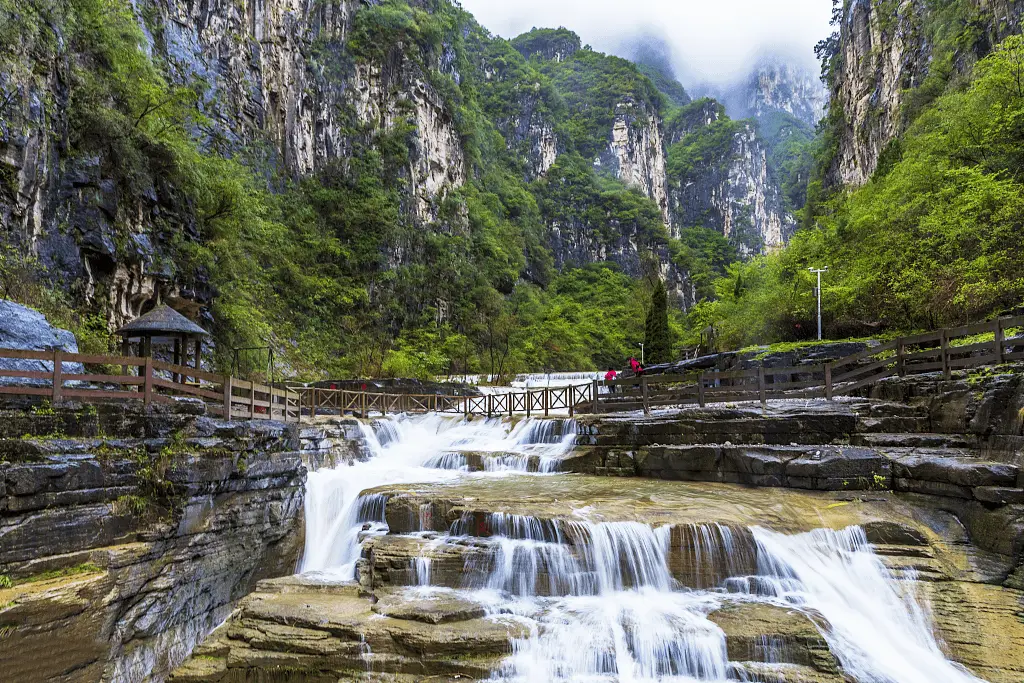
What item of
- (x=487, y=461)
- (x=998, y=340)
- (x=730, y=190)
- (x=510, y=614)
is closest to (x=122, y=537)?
(x=510, y=614)

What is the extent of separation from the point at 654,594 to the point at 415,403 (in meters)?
18.9

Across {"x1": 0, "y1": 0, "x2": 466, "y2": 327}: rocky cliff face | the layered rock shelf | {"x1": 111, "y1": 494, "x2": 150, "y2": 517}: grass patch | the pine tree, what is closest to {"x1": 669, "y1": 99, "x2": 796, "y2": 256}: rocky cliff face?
the pine tree

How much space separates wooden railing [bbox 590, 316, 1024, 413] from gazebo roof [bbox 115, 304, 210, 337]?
14.0 m

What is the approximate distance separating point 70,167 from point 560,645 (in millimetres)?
18429

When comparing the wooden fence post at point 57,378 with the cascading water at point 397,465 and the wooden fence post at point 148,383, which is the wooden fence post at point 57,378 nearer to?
the wooden fence post at point 148,383

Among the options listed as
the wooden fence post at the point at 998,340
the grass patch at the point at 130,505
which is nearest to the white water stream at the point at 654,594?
the grass patch at the point at 130,505

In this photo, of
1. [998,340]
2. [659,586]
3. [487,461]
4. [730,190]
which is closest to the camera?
[659,586]

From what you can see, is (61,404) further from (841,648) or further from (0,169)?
(841,648)

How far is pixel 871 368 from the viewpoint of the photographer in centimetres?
1523

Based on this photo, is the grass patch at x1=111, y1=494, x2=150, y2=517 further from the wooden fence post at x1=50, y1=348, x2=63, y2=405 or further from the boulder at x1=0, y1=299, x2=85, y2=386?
the boulder at x1=0, y1=299, x2=85, y2=386

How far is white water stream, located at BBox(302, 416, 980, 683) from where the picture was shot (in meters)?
6.60

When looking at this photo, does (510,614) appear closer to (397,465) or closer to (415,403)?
(397,465)

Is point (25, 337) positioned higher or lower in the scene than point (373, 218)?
lower

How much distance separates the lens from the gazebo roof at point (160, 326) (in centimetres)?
1345
